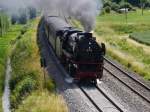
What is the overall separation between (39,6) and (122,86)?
799 inches

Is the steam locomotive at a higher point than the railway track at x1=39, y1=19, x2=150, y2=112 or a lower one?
higher

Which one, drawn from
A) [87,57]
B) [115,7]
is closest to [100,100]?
[87,57]

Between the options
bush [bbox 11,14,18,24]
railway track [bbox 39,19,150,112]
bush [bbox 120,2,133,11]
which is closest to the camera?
railway track [bbox 39,19,150,112]

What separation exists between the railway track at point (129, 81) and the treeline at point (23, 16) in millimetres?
69164

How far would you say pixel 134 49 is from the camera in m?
44.6

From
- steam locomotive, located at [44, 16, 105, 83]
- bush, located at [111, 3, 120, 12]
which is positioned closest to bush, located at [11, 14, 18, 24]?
bush, located at [111, 3, 120, 12]

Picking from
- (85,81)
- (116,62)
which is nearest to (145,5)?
(116,62)

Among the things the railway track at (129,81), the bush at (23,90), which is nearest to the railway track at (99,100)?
the railway track at (129,81)

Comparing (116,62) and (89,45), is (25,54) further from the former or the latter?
(89,45)

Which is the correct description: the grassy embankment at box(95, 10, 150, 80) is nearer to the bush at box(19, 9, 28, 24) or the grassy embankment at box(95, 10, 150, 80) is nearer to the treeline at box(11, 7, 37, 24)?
the bush at box(19, 9, 28, 24)

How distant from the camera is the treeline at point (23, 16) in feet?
333

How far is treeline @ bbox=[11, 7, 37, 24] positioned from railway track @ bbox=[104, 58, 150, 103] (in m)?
69.2

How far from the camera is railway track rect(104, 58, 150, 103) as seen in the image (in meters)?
24.9

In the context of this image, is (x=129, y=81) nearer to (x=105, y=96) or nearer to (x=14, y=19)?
(x=105, y=96)
